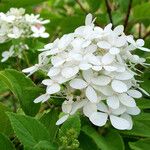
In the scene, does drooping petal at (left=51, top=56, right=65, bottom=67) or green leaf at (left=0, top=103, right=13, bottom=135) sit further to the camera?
green leaf at (left=0, top=103, right=13, bottom=135)

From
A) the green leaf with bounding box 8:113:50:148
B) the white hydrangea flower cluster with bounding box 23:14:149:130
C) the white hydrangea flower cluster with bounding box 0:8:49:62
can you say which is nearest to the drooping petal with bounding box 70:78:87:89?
the white hydrangea flower cluster with bounding box 23:14:149:130

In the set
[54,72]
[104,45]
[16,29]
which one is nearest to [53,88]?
[54,72]

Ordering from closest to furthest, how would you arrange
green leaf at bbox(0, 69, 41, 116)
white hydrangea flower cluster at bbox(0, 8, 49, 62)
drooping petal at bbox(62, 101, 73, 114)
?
drooping petal at bbox(62, 101, 73, 114) → green leaf at bbox(0, 69, 41, 116) → white hydrangea flower cluster at bbox(0, 8, 49, 62)

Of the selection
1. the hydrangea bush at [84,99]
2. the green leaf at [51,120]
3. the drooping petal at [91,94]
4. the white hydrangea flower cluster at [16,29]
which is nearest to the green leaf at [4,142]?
the hydrangea bush at [84,99]

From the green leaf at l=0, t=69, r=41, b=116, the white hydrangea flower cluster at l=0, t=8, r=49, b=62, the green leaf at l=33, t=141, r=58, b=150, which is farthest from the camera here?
the white hydrangea flower cluster at l=0, t=8, r=49, b=62

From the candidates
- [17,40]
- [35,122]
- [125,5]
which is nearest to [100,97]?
[35,122]

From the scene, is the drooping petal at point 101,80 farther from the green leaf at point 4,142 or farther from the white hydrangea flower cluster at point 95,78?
the green leaf at point 4,142

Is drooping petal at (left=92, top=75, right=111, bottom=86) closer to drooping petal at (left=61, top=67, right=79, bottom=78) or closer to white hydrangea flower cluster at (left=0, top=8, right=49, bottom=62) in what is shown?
drooping petal at (left=61, top=67, right=79, bottom=78)
